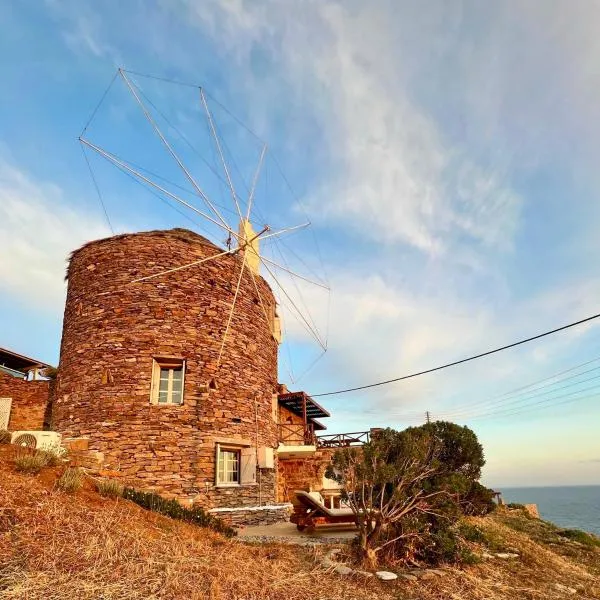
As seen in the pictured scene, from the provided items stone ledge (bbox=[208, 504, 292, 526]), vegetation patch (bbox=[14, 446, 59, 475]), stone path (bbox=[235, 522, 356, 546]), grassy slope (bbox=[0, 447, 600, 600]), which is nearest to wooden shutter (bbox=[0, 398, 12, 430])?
vegetation patch (bbox=[14, 446, 59, 475])

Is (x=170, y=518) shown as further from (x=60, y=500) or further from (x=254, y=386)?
(x=254, y=386)

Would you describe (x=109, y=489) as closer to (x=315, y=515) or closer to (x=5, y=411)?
(x=315, y=515)

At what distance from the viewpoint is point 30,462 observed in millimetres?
8188

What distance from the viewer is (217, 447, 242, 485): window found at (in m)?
12.4

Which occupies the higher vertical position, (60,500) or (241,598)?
(60,500)

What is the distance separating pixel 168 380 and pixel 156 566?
720cm

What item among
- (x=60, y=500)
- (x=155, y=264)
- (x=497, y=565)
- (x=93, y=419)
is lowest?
(x=497, y=565)

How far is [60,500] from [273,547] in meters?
3.62

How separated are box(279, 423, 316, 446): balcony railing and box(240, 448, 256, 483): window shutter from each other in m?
6.28

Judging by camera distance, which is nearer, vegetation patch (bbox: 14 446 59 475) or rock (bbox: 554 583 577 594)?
rock (bbox: 554 583 577 594)

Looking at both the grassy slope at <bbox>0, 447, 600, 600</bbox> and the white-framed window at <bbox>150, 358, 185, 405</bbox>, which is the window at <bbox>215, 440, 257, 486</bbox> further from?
the grassy slope at <bbox>0, 447, 600, 600</bbox>

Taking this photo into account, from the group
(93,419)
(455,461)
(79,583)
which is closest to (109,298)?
(93,419)

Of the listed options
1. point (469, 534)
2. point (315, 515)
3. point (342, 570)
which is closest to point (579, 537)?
point (469, 534)

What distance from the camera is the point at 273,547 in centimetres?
808
